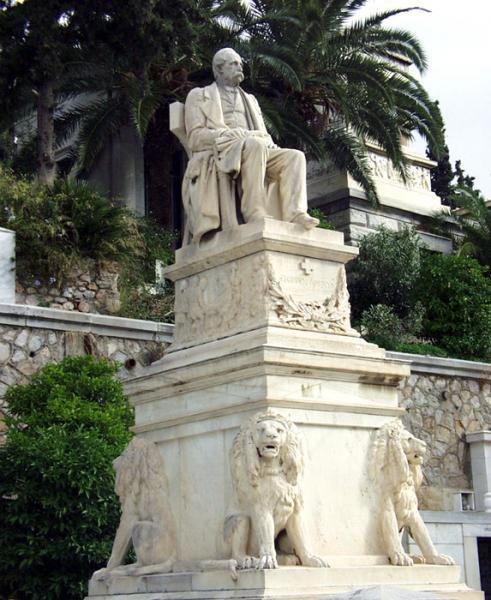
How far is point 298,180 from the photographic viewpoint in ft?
33.1

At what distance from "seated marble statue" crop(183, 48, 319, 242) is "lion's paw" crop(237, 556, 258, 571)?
2756mm

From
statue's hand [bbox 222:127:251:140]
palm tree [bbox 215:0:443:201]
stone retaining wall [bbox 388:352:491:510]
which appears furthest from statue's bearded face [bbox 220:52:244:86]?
palm tree [bbox 215:0:443:201]

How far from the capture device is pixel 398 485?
938 centimetres

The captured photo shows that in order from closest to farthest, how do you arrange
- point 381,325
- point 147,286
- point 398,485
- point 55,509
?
point 398,485 < point 55,509 < point 147,286 < point 381,325

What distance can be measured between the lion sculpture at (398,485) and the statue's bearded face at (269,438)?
1.10 m

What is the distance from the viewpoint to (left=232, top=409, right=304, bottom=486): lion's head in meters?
8.62

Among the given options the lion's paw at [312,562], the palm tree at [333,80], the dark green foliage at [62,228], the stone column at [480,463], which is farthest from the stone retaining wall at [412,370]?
the lion's paw at [312,562]

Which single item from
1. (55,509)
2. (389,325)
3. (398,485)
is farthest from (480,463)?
(398,485)

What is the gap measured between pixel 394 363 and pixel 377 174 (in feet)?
60.4

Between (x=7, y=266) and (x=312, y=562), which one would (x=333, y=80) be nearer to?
(x=7, y=266)

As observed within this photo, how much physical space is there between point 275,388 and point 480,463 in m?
11.9

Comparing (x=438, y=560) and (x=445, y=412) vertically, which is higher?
(x=445, y=412)

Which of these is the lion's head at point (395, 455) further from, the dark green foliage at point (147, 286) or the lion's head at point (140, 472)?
the dark green foliage at point (147, 286)

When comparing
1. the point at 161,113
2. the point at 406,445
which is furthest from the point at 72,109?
the point at 406,445
